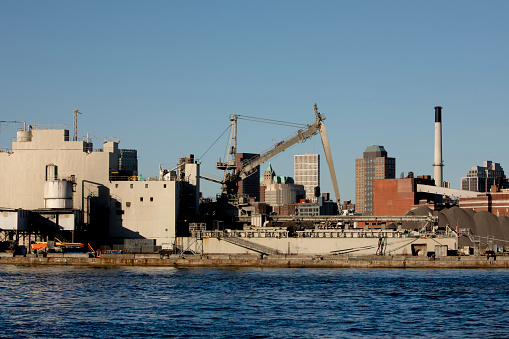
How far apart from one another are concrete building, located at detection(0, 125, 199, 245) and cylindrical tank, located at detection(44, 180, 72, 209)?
122 cm

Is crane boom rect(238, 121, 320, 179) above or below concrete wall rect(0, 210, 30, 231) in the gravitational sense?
above

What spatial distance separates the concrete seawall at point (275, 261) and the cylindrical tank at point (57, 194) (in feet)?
22.1

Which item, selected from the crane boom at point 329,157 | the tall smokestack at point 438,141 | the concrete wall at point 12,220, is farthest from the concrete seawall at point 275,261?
the tall smokestack at point 438,141

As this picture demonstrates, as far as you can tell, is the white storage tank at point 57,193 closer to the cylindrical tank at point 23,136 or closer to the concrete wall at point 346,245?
the cylindrical tank at point 23,136

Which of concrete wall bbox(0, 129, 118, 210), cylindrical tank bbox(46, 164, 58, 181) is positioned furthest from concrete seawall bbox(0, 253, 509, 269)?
concrete wall bbox(0, 129, 118, 210)

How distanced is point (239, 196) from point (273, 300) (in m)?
50.7

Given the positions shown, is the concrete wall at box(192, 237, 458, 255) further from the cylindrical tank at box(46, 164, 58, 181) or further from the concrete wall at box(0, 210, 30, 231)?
the concrete wall at box(0, 210, 30, 231)

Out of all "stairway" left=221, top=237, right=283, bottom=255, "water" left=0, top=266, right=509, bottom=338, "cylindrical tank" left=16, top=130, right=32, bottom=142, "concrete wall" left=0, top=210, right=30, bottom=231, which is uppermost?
"cylindrical tank" left=16, top=130, right=32, bottom=142

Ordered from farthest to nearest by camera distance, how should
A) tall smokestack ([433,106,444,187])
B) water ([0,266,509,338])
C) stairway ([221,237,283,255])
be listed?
tall smokestack ([433,106,444,187]) < stairway ([221,237,283,255]) < water ([0,266,509,338])

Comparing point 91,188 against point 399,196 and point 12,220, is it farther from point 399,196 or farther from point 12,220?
point 399,196

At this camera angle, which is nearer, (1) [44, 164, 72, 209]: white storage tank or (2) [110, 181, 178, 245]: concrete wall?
(1) [44, 164, 72, 209]: white storage tank

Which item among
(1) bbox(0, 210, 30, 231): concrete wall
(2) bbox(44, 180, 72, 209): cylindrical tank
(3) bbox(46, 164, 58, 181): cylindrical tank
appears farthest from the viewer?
(3) bbox(46, 164, 58, 181): cylindrical tank

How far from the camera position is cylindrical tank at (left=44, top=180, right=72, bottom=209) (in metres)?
85.0

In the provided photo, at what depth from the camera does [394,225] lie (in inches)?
5413
